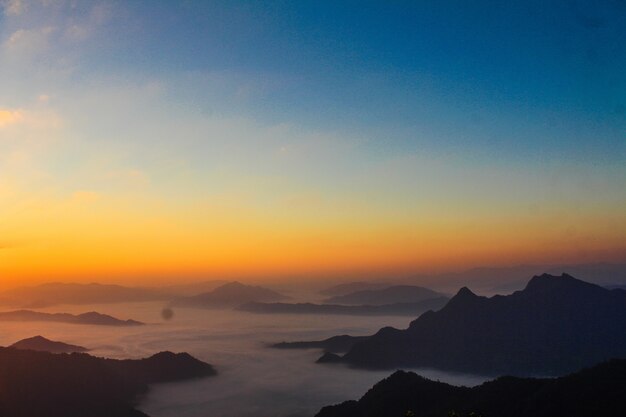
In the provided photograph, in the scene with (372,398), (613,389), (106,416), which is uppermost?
(613,389)

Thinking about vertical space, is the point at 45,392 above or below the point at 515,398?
below

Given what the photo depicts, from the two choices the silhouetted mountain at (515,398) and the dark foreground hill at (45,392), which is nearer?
the silhouetted mountain at (515,398)

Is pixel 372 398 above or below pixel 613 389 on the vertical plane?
below

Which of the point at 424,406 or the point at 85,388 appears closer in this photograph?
the point at 424,406

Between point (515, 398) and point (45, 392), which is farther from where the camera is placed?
point (45, 392)

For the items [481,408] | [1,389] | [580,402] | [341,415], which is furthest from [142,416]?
[580,402]

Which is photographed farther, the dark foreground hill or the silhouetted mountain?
the dark foreground hill

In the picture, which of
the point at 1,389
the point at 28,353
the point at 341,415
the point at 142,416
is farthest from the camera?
the point at 28,353

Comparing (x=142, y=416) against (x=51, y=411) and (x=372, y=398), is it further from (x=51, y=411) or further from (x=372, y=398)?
(x=372, y=398)
